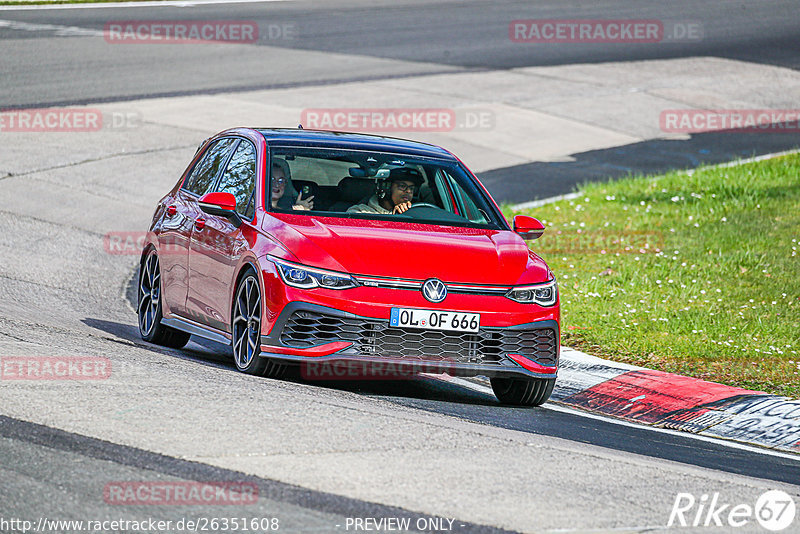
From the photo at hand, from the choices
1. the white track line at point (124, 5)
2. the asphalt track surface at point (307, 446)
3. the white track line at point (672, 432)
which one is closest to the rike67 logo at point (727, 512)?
the asphalt track surface at point (307, 446)

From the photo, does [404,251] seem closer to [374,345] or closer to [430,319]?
[430,319]

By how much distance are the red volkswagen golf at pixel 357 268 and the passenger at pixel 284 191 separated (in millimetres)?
10

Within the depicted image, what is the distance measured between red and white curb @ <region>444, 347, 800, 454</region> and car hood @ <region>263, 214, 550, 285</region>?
128cm

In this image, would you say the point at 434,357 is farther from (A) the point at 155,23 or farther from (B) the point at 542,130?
(A) the point at 155,23

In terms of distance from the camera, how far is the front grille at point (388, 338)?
799 cm

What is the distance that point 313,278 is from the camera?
8047mm

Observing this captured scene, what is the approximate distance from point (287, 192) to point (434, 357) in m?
1.73

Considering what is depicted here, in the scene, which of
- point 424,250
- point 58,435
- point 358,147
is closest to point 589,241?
point 358,147

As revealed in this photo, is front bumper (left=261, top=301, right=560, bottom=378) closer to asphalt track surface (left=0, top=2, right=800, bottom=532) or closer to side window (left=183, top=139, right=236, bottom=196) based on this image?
asphalt track surface (left=0, top=2, right=800, bottom=532)

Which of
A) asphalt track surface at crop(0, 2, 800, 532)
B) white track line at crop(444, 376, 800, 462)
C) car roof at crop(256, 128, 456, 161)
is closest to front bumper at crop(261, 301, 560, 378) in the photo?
asphalt track surface at crop(0, 2, 800, 532)

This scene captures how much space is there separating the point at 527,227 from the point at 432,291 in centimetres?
138

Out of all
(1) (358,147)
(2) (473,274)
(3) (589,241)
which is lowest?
(3) (589,241)

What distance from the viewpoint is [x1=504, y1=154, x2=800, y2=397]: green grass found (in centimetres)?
1040

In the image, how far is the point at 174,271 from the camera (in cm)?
994
